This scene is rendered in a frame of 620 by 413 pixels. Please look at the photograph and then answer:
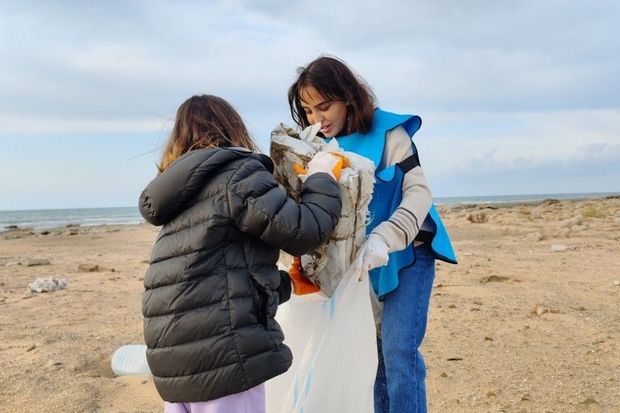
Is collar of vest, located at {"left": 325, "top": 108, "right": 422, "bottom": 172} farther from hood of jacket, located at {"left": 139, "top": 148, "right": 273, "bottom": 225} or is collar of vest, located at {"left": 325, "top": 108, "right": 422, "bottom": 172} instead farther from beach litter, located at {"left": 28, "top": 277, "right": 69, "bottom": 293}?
beach litter, located at {"left": 28, "top": 277, "right": 69, "bottom": 293}

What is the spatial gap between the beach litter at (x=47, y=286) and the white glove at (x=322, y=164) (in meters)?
6.08

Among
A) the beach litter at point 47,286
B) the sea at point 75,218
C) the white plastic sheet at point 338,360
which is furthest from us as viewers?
the sea at point 75,218

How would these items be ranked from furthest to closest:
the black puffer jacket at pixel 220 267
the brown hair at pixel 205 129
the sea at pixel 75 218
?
the sea at pixel 75 218, the brown hair at pixel 205 129, the black puffer jacket at pixel 220 267

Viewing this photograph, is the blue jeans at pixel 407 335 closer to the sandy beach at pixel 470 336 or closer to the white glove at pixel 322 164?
the white glove at pixel 322 164

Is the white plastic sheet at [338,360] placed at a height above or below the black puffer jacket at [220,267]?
below

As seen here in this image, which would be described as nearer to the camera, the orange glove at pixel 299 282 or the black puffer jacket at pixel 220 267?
the black puffer jacket at pixel 220 267

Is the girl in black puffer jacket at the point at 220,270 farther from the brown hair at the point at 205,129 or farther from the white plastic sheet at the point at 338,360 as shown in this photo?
the white plastic sheet at the point at 338,360

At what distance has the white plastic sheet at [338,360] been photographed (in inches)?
96.4

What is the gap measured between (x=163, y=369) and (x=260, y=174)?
2.45ft

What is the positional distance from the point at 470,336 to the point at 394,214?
8.79 ft

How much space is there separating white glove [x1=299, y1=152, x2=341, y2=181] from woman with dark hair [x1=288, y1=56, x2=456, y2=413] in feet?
1.21

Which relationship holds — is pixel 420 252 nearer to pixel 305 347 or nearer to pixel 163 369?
pixel 305 347

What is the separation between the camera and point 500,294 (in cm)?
608

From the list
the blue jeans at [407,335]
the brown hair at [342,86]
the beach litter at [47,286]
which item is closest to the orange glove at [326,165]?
the brown hair at [342,86]
